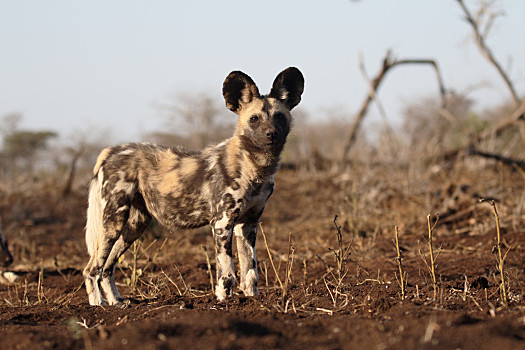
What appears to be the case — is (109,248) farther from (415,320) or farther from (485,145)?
(485,145)

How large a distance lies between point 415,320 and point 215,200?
189cm

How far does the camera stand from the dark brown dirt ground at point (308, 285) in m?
2.46

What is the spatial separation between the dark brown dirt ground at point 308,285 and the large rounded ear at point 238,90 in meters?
1.21

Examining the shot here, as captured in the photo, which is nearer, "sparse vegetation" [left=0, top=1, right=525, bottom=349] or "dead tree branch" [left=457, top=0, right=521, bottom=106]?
"sparse vegetation" [left=0, top=1, right=525, bottom=349]

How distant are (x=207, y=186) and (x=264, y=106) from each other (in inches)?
28.3

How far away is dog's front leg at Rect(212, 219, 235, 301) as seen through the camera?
156 inches

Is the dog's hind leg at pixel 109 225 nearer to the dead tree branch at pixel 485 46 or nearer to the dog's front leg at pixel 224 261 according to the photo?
the dog's front leg at pixel 224 261

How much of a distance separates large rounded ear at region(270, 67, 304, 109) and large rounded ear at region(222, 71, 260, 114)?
0.52 feet

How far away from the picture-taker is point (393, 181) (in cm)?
848

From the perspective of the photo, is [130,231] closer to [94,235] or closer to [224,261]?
[94,235]

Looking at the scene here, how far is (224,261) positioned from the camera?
4031 millimetres

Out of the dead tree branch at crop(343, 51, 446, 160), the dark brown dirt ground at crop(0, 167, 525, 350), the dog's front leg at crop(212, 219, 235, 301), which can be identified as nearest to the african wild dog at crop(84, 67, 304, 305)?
the dog's front leg at crop(212, 219, 235, 301)

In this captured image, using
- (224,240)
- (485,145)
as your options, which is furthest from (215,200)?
(485,145)

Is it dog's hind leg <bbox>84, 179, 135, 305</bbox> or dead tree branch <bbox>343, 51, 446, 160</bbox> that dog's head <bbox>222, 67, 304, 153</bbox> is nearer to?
dog's hind leg <bbox>84, 179, 135, 305</bbox>
